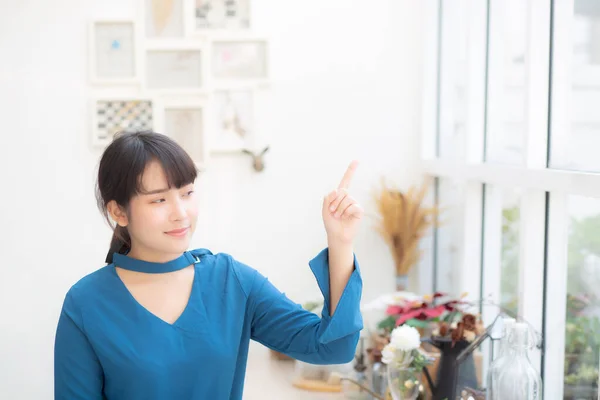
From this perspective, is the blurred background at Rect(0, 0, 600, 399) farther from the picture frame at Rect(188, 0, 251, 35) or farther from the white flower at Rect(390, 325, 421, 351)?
the white flower at Rect(390, 325, 421, 351)

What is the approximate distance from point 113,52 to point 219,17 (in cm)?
50

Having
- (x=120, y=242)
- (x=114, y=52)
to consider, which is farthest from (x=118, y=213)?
(x=114, y=52)

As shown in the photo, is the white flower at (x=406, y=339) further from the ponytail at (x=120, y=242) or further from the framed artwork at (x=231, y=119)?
the framed artwork at (x=231, y=119)

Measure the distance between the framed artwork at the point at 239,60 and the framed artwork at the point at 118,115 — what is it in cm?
34

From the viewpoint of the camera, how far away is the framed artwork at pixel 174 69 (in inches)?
138

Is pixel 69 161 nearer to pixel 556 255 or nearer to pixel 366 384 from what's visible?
pixel 366 384

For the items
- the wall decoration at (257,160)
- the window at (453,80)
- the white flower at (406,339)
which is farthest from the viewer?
the wall decoration at (257,160)

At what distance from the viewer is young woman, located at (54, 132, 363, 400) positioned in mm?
1438

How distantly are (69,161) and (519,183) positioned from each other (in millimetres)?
2125

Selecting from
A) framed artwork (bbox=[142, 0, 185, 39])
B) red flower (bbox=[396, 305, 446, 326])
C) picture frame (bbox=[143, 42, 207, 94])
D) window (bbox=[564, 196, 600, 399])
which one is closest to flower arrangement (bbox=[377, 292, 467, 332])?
red flower (bbox=[396, 305, 446, 326])

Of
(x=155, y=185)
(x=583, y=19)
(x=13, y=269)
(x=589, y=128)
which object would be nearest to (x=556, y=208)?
(x=589, y=128)

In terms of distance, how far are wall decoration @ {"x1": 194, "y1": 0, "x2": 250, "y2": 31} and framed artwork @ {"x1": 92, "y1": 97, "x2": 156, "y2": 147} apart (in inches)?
16.9

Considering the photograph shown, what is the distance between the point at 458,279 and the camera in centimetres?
309

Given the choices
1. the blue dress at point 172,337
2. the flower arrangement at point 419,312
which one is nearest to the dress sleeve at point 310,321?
the blue dress at point 172,337
